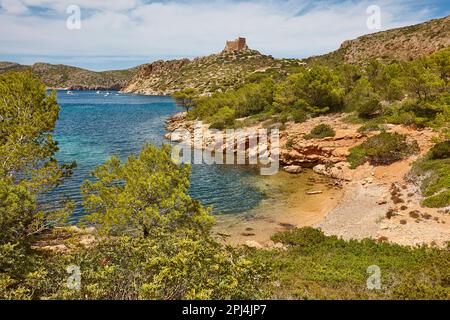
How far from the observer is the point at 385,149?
3531cm

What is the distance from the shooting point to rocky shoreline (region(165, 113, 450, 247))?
22.1m

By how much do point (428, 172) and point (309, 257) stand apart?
17.1 m

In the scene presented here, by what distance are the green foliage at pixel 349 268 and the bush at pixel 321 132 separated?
22.6 meters

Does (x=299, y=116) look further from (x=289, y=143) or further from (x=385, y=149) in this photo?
(x=385, y=149)

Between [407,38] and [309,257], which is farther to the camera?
[407,38]

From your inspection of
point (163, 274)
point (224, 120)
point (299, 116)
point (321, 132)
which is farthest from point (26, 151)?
point (224, 120)

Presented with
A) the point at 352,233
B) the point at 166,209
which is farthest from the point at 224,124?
the point at 166,209

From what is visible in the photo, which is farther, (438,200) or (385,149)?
(385,149)

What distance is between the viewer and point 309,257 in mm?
19156

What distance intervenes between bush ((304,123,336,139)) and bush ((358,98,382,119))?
528 cm

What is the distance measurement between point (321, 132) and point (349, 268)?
29029 mm

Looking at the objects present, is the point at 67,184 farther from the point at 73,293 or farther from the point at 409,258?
the point at 409,258

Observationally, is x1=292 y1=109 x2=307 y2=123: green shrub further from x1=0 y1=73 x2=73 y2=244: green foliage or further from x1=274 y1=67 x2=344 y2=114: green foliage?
x1=0 y1=73 x2=73 y2=244: green foliage


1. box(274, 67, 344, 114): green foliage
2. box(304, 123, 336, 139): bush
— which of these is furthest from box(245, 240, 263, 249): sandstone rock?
box(274, 67, 344, 114): green foliage
